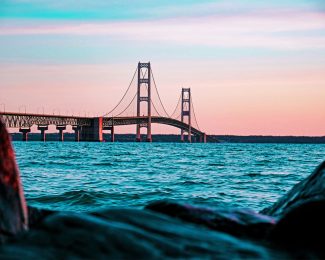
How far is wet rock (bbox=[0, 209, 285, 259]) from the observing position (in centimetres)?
195

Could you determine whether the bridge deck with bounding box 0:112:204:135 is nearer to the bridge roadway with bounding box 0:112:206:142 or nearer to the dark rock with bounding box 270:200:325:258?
the bridge roadway with bounding box 0:112:206:142

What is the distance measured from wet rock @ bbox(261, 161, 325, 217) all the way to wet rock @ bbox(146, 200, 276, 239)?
9.2 inches

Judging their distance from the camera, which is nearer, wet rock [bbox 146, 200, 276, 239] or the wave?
wet rock [bbox 146, 200, 276, 239]

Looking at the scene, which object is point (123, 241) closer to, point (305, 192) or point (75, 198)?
point (305, 192)

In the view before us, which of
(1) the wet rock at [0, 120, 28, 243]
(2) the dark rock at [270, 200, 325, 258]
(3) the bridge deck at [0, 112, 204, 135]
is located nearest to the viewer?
(1) the wet rock at [0, 120, 28, 243]

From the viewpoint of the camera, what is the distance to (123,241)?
81.6 inches

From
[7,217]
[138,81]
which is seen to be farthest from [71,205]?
[138,81]

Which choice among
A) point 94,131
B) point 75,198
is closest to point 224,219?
point 75,198

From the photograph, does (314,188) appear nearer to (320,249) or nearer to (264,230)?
(264,230)

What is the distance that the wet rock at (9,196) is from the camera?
7.21 feet

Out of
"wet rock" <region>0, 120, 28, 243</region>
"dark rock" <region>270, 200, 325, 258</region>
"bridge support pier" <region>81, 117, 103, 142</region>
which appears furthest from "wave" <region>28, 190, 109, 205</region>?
Answer: "bridge support pier" <region>81, 117, 103, 142</region>

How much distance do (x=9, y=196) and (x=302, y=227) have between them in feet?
4.00

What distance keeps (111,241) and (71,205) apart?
574 centimetres

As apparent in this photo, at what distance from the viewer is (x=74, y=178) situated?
Answer: 1288cm
